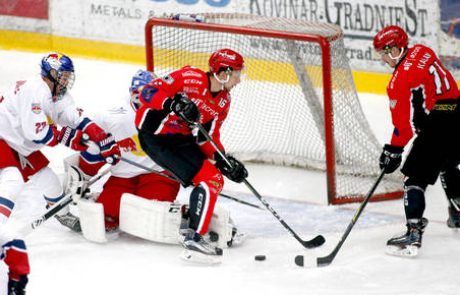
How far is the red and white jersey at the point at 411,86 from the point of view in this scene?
4926 mm

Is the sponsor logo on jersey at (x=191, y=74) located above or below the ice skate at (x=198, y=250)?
above

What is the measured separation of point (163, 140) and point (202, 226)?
0.45 metres

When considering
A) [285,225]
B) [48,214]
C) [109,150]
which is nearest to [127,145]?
[109,150]

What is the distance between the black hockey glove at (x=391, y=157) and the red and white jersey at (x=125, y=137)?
1.16m

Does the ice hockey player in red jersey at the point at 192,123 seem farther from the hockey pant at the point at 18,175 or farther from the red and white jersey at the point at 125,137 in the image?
the hockey pant at the point at 18,175

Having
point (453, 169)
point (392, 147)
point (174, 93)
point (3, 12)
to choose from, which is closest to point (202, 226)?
point (174, 93)

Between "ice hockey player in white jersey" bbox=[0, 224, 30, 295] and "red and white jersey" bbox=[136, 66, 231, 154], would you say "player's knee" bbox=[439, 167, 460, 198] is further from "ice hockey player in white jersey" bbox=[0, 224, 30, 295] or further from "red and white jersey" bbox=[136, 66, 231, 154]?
"ice hockey player in white jersey" bbox=[0, 224, 30, 295]

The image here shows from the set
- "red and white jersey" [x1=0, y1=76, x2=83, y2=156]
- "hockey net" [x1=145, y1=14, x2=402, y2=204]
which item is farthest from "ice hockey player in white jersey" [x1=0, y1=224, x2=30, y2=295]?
"hockey net" [x1=145, y1=14, x2=402, y2=204]

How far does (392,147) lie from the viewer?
5.02 metres

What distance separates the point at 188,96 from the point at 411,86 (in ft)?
3.32

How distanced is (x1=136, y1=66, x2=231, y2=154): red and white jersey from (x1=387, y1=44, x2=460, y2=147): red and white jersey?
2.55 feet

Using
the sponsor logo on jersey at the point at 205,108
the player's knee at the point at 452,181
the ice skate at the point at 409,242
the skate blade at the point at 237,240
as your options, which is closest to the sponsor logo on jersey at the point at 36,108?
the sponsor logo on jersey at the point at 205,108

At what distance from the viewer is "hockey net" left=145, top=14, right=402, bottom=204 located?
588 centimetres

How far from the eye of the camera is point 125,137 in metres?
5.49
